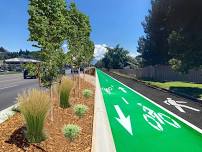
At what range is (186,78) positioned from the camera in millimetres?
49406

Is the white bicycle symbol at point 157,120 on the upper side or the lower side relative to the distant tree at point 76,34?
lower

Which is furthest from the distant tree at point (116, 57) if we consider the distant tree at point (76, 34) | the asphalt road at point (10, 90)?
the distant tree at point (76, 34)

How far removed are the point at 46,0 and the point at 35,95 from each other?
4550 millimetres

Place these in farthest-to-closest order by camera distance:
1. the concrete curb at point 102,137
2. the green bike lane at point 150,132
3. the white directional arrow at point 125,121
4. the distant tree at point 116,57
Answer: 1. the distant tree at point 116,57
2. the white directional arrow at point 125,121
3. the green bike lane at point 150,132
4. the concrete curb at point 102,137

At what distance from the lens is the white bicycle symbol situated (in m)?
13.3

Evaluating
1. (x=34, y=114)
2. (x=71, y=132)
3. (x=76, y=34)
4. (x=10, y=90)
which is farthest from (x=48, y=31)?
(x=10, y=90)

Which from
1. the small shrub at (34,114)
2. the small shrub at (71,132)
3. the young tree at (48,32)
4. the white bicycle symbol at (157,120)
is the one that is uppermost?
the young tree at (48,32)

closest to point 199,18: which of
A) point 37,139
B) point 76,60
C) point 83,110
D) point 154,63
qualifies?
point 76,60

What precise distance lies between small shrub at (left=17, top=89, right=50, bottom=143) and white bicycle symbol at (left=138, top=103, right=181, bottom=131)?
517 centimetres

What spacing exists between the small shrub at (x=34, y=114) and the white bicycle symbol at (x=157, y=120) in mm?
5175

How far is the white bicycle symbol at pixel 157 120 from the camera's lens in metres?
13.3

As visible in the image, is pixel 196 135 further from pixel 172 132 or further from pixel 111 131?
pixel 111 131

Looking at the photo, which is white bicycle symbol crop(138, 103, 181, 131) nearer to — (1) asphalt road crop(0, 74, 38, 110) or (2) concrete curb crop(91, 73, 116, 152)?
(2) concrete curb crop(91, 73, 116, 152)

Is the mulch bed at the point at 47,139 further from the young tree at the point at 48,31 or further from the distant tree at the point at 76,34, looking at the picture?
the distant tree at the point at 76,34
